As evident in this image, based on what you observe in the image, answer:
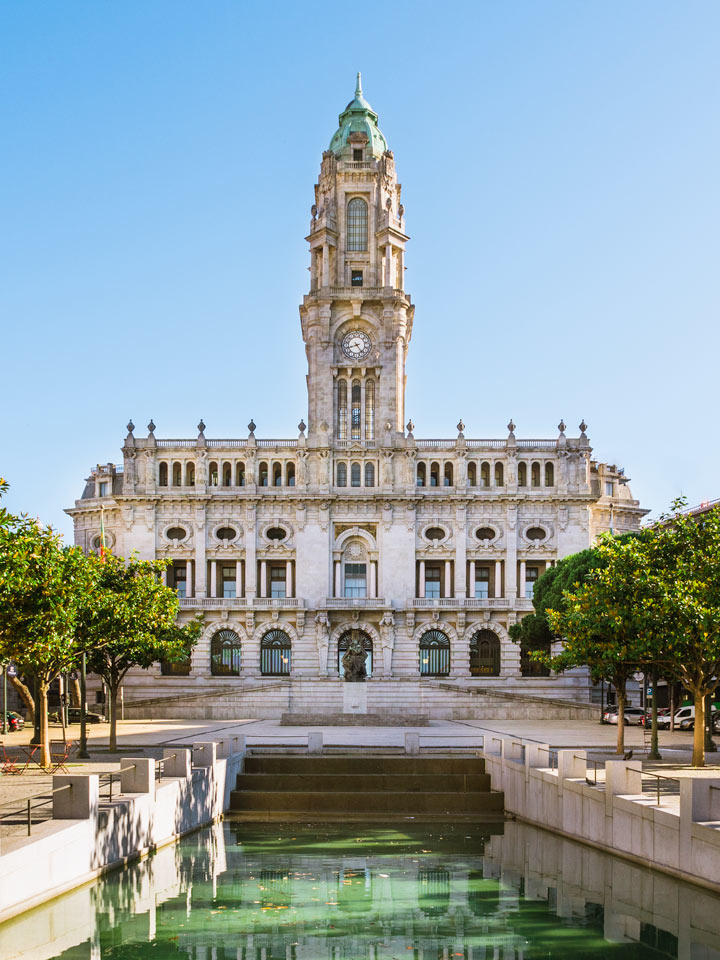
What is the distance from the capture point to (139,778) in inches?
1163

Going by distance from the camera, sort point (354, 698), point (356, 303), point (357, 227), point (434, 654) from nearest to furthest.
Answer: point (354, 698)
point (434, 654)
point (356, 303)
point (357, 227)

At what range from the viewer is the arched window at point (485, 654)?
8588cm

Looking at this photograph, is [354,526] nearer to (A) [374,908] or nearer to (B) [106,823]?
(B) [106,823]

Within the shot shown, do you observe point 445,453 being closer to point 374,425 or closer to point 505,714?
point 374,425

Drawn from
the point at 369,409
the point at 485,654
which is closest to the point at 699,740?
the point at 485,654

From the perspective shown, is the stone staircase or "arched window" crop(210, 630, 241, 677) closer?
the stone staircase

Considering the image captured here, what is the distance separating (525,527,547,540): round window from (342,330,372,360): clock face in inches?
748

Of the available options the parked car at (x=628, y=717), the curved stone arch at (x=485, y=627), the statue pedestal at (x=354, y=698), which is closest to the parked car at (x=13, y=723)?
the statue pedestal at (x=354, y=698)

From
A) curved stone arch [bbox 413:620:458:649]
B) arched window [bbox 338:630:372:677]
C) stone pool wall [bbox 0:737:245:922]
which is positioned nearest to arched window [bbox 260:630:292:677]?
arched window [bbox 338:630:372:677]

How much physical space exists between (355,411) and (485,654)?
70.6 ft

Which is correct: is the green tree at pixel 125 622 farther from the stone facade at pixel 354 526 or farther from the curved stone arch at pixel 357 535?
the curved stone arch at pixel 357 535

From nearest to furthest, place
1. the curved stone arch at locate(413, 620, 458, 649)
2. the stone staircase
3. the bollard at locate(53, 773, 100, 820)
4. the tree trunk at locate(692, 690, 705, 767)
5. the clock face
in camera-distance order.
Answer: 1. the bollard at locate(53, 773, 100, 820)
2. the stone staircase
3. the tree trunk at locate(692, 690, 705, 767)
4. the curved stone arch at locate(413, 620, 458, 649)
5. the clock face

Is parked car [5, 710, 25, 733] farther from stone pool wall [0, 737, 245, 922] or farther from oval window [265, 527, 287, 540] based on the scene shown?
stone pool wall [0, 737, 245, 922]

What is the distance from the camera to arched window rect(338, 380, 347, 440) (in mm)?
89812
